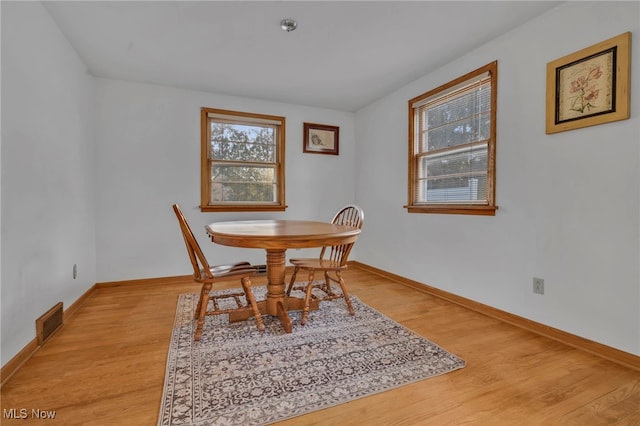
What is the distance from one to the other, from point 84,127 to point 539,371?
13.1 ft

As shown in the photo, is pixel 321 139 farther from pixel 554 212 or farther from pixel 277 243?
pixel 554 212

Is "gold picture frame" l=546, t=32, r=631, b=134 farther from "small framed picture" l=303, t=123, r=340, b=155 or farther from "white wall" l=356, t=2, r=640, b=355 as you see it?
"small framed picture" l=303, t=123, r=340, b=155

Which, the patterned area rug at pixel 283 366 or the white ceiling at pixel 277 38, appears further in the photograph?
the white ceiling at pixel 277 38

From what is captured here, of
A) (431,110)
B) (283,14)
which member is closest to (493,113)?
(431,110)

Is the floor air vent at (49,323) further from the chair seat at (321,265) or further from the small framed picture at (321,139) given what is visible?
the small framed picture at (321,139)

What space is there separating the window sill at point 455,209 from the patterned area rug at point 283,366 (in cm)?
120

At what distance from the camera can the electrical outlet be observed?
2.09 meters

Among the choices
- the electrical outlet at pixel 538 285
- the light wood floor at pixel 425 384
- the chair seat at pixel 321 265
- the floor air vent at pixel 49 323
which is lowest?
the light wood floor at pixel 425 384

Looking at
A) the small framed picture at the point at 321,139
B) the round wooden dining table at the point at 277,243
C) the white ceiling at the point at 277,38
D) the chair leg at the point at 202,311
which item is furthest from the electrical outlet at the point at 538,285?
the small framed picture at the point at 321,139

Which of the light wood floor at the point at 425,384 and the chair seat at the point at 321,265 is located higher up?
the chair seat at the point at 321,265

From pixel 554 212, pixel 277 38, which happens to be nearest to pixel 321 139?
pixel 277 38

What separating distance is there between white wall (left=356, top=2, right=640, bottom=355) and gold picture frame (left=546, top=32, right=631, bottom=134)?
0.04 metres

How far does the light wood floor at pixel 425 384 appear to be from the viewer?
1.24 metres

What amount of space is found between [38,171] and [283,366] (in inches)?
79.0
